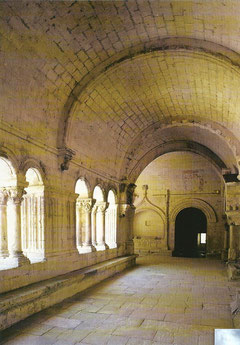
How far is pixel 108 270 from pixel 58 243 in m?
2.56

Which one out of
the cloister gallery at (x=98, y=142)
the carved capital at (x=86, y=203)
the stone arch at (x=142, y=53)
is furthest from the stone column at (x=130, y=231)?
the stone arch at (x=142, y=53)

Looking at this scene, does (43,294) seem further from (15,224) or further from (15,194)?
(15,194)

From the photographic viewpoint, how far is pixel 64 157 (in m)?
6.98

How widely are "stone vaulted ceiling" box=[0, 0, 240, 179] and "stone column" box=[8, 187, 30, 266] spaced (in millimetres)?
1240

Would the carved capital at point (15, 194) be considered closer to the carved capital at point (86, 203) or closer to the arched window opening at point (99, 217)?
the carved capital at point (86, 203)

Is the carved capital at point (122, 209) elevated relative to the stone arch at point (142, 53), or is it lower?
lower

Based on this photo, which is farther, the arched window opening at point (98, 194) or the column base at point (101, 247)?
the arched window opening at point (98, 194)

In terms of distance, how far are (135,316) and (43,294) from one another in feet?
5.62

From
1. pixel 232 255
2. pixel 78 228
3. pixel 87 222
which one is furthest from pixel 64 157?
pixel 232 255

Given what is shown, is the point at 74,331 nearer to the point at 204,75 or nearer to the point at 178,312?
the point at 178,312

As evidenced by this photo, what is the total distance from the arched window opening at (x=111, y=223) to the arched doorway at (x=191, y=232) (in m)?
6.66

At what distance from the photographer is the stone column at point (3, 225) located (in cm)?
561

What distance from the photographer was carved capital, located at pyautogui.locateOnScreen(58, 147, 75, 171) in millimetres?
6941

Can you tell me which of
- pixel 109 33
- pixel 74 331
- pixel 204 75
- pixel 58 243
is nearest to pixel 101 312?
pixel 74 331
